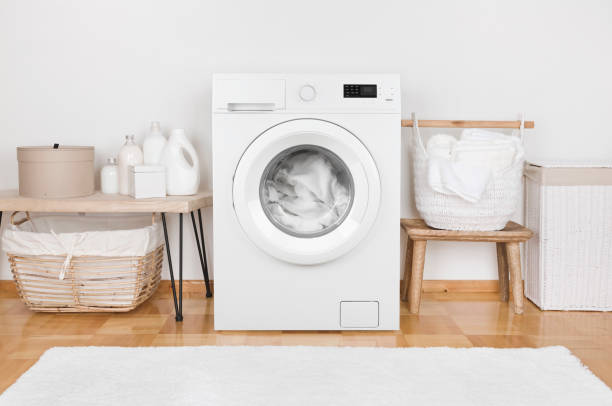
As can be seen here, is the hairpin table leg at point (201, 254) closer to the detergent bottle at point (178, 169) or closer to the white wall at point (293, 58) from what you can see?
the detergent bottle at point (178, 169)

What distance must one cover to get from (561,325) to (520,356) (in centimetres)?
44

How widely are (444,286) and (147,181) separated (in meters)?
1.40

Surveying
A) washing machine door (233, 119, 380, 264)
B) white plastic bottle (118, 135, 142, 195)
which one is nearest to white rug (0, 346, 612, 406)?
washing machine door (233, 119, 380, 264)

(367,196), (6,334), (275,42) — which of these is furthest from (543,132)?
(6,334)

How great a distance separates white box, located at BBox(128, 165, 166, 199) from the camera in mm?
1980

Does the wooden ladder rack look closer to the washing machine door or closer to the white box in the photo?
the washing machine door

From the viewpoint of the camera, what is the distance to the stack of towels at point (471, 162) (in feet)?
6.48

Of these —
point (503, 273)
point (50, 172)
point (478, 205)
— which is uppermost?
point (50, 172)

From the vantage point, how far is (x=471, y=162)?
201cm

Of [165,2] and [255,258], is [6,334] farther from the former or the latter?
[165,2]

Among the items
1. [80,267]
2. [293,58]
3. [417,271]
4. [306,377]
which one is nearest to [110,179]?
[80,267]

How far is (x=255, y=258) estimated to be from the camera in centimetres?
188

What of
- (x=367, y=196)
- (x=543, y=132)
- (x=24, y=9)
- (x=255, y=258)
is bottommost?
(x=255, y=258)

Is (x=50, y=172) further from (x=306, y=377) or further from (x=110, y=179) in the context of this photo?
(x=306, y=377)
